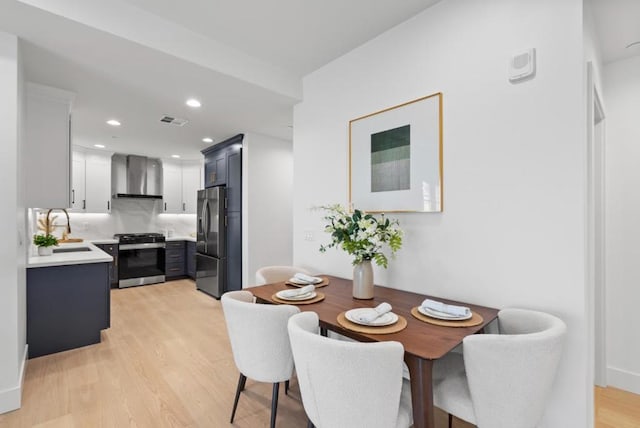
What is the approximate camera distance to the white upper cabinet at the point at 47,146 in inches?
107

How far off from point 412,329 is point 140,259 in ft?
18.1

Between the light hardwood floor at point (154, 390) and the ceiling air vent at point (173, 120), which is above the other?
the ceiling air vent at point (173, 120)

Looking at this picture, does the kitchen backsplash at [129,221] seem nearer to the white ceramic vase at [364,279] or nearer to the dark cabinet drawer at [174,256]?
the dark cabinet drawer at [174,256]

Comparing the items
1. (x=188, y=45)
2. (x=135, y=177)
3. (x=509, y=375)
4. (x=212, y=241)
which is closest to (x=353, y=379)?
(x=509, y=375)

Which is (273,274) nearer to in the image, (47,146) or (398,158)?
(398,158)

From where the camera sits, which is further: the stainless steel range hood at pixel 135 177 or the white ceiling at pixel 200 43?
the stainless steel range hood at pixel 135 177

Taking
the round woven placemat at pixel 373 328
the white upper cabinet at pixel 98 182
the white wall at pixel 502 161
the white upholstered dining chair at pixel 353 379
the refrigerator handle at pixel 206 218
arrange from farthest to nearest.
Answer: the white upper cabinet at pixel 98 182 → the refrigerator handle at pixel 206 218 → the white wall at pixel 502 161 → the round woven placemat at pixel 373 328 → the white upholstered dining chair at pixel 353 379

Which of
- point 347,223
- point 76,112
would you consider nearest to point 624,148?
point 347,223

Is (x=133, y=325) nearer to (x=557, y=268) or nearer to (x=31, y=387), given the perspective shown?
(x=31, y=387)

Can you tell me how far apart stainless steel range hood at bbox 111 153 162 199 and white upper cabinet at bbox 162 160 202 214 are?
0.21 m

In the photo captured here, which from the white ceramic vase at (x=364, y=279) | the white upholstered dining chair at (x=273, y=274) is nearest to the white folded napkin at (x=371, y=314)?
the white ceramic vase at (x=364, y=279)

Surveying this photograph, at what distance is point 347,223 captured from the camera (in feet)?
6.37

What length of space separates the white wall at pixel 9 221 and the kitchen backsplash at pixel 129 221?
4227 mm

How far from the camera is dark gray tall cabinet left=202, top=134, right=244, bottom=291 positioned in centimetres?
443
